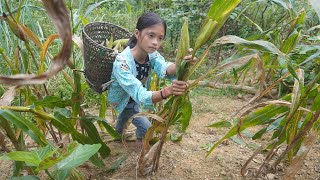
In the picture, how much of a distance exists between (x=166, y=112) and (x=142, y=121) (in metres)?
0.39

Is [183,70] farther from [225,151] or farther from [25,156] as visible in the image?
[225,151]

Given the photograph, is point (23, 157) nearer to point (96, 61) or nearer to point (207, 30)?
point (207, 30)

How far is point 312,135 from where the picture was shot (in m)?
1.20

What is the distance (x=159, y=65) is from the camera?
5.96 ft

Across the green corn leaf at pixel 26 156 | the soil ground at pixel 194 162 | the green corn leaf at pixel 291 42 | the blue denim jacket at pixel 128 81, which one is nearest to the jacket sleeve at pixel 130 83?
the blue denim jacket at pixel 128 81

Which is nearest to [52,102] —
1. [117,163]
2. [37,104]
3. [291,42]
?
[37,104]

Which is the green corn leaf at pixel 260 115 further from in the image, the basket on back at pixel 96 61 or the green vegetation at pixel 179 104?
the basket on back at pixel 96 61

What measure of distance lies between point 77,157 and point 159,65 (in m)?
0.89

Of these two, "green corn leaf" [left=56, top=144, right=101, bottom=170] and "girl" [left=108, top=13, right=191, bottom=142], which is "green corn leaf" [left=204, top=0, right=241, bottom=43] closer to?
"girl" [left=108, top=13, right=191, bottom=142]

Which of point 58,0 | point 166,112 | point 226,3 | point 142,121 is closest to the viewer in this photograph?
point 58,0

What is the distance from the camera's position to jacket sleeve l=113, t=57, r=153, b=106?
1.49m

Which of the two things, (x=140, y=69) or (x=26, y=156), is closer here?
(x=26, y=156)

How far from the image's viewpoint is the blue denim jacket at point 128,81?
5.00ft

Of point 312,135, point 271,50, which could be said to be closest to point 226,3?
point 271,50
